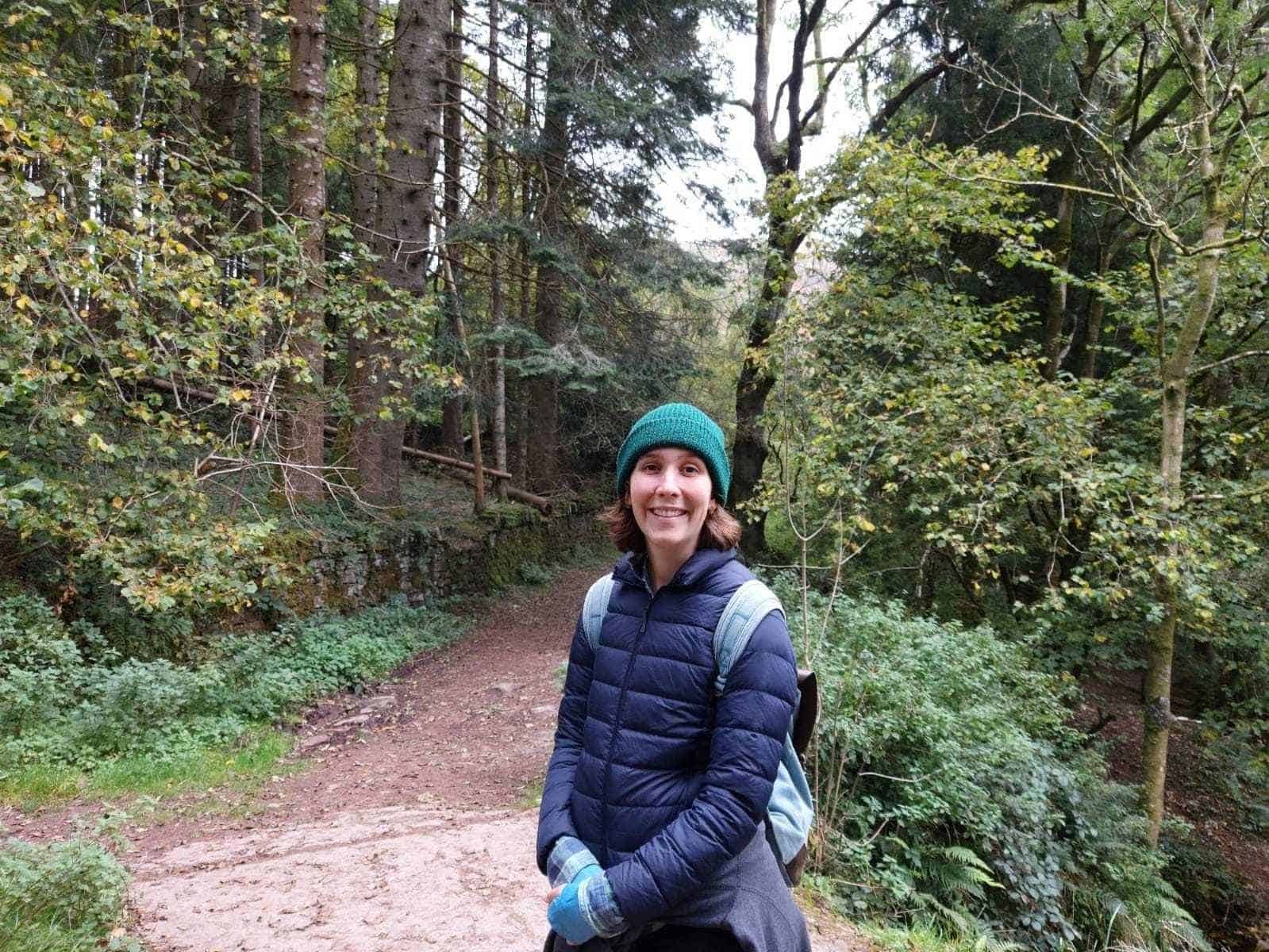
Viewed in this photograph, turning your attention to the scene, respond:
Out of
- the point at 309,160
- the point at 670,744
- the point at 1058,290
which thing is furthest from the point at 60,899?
the point at 1058,290

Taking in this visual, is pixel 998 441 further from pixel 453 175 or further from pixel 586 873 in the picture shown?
pixel 453 175

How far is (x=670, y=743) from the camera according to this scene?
1563 mm

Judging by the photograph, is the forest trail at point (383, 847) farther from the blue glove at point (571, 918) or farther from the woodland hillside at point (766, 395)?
the blue glove at point (571, 918)

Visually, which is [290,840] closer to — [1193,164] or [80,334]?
[80,334]

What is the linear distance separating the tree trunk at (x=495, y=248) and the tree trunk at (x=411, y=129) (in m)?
0.83

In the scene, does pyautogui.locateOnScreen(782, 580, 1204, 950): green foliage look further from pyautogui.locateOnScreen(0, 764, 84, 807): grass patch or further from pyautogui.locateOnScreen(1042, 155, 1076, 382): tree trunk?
pyautogui.locateOnScreen(1042, 155, 1076, 382): tree trunk

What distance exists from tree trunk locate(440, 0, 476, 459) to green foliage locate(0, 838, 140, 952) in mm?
7971

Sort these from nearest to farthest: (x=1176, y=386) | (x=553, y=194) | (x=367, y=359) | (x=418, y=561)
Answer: (x=1176, y=386), (x=367, y=359), (x=418, y=561), (x=553, y=194)

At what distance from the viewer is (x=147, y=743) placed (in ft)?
18.7

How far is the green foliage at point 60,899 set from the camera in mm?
2797

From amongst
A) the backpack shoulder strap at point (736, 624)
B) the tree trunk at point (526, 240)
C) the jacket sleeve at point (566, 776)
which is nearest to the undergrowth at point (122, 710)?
the jacket sleeve at point (566, 776)

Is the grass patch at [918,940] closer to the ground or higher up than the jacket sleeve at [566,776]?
closer to the ground

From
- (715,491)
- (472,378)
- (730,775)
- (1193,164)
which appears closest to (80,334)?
(715,491)

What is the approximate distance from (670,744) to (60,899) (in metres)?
3.08
